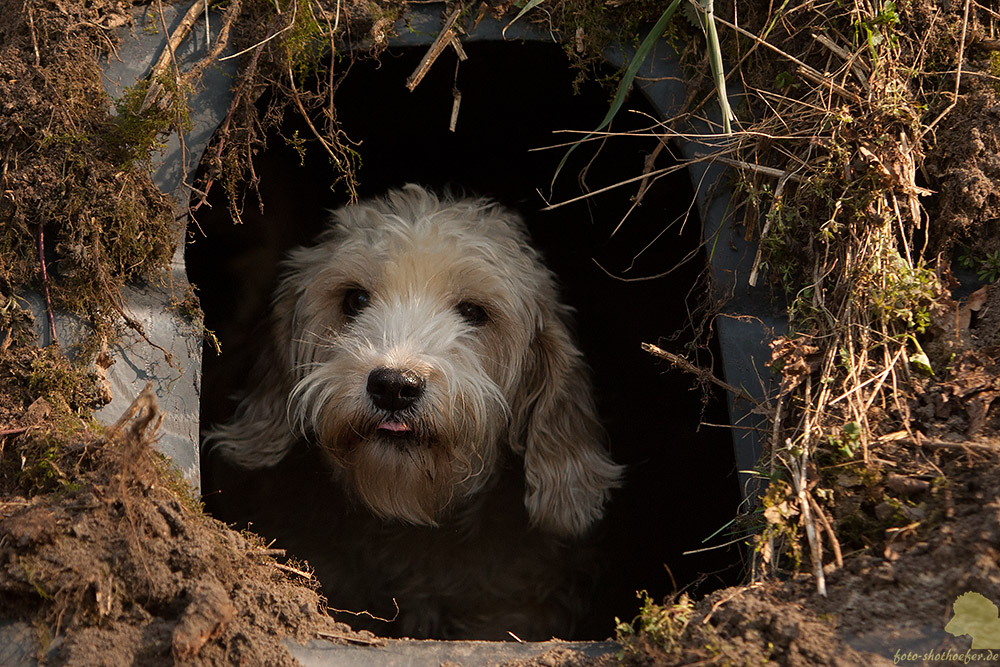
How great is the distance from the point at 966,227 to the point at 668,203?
1667 millimetres

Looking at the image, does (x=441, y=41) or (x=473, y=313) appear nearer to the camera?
(x=441, y=41)

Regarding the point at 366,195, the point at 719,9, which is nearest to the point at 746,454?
the point at 719,9

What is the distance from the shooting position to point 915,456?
7.38 feet

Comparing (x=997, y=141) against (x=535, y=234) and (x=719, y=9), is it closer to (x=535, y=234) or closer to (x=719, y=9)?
(x=719, y=9)

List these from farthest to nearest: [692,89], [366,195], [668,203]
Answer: [366,195] → [668,203] → [692,89]

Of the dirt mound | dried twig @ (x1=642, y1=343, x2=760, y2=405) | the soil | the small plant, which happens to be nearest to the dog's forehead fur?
dried twig @ (x1=642, y1=343, x2=760, y2=405)

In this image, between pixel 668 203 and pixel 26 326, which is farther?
pixel 668 203

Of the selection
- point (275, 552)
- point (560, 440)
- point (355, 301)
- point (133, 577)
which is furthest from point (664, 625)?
point (355, 301)

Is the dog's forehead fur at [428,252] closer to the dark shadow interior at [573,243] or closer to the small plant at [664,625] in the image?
the dark shadow interior at [573,243]

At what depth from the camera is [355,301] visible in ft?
12.2

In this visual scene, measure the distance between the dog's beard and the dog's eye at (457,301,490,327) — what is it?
333 millimetres

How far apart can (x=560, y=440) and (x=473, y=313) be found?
2.20 ft

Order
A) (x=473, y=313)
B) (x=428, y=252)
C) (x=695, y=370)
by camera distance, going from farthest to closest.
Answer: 1. (x=473, y=313)
2. (x=428, y=252)
3. (x=695, y=370)

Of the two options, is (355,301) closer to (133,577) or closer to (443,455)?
(443,455)
